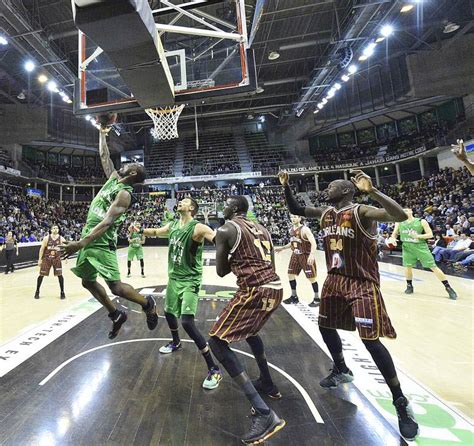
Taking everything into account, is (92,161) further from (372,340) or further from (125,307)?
(372,340)

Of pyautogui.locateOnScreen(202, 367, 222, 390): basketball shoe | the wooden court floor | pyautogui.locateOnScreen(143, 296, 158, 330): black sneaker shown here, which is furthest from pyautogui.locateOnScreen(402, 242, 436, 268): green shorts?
pyautogui.locateOnScreen(143, 296, 158, 330): black sneaker

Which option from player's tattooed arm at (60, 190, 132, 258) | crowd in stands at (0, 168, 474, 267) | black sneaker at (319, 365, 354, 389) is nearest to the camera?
player's tattooed arm at (60, 190, 132, 258)

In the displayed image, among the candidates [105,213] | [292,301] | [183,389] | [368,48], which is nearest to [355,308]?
[183,389]

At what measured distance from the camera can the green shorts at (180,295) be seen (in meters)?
3.02

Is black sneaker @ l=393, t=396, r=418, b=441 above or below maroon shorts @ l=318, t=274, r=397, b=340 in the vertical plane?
below

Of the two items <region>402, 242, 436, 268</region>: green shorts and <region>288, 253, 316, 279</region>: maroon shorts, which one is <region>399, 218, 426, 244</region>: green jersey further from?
<region>288, 253, 316, 279</region>: maroon shorts

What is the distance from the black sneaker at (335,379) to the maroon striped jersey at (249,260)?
3.88 ft

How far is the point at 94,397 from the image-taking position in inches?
97.7

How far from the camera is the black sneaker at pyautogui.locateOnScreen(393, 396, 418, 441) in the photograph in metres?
1.93

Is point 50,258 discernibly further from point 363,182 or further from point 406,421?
point 406,421

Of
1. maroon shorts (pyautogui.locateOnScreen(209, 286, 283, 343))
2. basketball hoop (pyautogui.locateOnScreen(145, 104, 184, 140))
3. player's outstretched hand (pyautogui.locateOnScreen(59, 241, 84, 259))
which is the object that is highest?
basketball hoop (pyautogui.locateOnScreen(145, 104, 184, 140))

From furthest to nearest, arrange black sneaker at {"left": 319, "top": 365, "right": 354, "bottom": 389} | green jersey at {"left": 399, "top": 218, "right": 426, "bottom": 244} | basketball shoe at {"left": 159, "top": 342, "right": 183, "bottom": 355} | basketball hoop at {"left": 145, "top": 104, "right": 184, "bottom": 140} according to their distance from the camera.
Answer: basketball hoop at {"left": 145, "top": 104, "right": 184, "bottom": 140}
green jersey at {"left": 399, "top": 218, "right": 426, "bottom": 244}
basketball shoe at {"left": 159, "top": 342, "right": 183, "bottom": 355}
black sneaker at {"left": 319, "top": 365, "right": 354, "bottom": 389}

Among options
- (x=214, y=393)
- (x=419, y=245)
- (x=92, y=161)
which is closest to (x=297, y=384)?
(x=214, y=393)

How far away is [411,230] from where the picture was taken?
5934 millimetres
